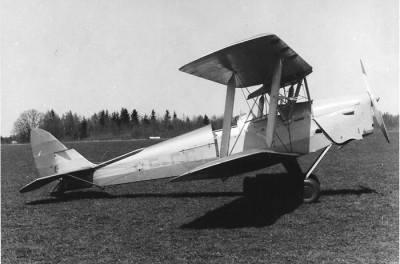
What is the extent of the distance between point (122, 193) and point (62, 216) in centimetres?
228

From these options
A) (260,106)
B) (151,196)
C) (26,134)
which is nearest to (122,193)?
(151,196)

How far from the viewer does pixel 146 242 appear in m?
5.02

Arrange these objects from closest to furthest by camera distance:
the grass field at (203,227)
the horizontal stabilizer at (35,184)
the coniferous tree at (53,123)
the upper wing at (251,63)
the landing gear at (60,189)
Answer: the grass field at (203,227)
the upper wing at (251,63)
the horizontal stabilizer at (35,184)
the landing gear at (60,189)
the coniferous tree at (53,123)

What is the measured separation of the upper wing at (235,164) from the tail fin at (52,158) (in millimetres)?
3636

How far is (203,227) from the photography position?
18.5 ft

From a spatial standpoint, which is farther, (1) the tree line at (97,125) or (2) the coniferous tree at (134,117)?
(2) the coniferous tree at (134,117)

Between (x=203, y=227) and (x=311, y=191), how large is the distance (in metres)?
2.38

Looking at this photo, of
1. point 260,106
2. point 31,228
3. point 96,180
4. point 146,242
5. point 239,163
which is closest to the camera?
point 146,242

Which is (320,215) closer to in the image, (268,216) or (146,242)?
(268,216)

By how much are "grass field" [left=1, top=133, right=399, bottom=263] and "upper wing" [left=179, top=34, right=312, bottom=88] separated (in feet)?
8.35

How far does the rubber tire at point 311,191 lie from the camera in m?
6.73

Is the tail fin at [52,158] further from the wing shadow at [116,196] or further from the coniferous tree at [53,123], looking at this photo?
the coniferous tree at [53,123]

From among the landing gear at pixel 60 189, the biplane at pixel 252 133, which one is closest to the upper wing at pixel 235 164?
the biplane at pixel 252 133

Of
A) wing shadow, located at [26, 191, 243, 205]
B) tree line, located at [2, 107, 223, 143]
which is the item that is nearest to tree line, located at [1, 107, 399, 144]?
tree line, located at [2, 107, 223, 143]
